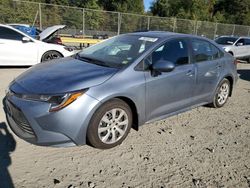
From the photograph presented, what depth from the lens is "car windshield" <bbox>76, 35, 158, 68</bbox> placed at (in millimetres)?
4195

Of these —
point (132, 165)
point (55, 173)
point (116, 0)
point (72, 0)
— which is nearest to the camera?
point (55, 173)

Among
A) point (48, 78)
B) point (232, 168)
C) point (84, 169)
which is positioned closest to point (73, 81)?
point (48, 78)

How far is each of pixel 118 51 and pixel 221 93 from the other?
253cm

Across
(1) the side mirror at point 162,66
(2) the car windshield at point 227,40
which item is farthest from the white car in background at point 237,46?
(1) the side mirror at point 162,66

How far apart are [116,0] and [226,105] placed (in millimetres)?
50479

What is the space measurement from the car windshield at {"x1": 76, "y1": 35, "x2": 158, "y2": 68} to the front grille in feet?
4.45

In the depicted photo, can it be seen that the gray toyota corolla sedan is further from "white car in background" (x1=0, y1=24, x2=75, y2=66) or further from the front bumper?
"white car in background" (x1=0, y1=24, x2=75, y2=66)

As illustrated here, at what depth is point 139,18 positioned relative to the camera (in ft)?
74.8

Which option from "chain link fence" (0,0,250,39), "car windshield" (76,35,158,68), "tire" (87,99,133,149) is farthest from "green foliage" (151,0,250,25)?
"tire" (87,99,133,149)

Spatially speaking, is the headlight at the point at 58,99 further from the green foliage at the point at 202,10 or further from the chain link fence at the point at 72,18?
the green foliage at the point at 202,10

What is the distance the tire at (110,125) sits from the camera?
11.9ft

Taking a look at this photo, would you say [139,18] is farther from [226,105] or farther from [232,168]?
[232,168]

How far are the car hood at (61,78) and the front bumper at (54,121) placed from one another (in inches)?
6.9

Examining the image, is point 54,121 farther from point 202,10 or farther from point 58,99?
point 202,10
